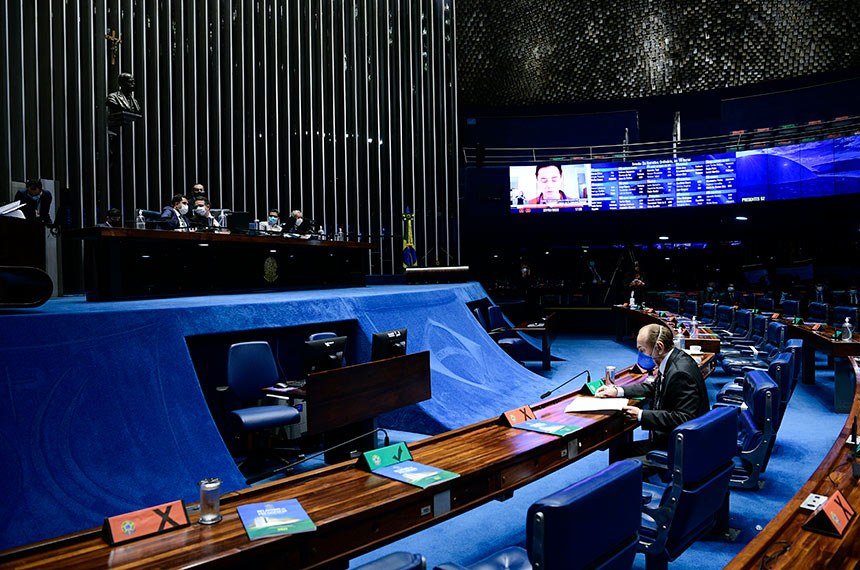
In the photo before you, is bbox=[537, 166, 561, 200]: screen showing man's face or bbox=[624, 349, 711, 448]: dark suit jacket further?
bbox=[537, 166, 561, 200]: screen showing man's face

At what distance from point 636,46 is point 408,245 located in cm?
791

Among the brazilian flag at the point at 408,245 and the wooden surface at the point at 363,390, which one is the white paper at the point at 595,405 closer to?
the wooden surface at the point at 363,390

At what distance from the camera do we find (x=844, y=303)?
10617 millimetres

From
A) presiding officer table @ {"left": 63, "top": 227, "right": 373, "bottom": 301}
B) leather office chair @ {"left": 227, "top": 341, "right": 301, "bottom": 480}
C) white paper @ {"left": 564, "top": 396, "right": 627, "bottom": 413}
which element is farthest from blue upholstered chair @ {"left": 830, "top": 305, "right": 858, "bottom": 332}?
presiding officer table @ {"left": 63, "top": 227, "right": 373, "bottom": 301}

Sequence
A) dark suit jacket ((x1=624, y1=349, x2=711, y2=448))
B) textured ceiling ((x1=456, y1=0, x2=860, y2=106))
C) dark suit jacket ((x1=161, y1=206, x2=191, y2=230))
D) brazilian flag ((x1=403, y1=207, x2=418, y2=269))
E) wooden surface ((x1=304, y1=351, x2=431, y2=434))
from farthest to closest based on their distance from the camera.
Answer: textured ceiling ((x1=456, y1=0, x2=860, y2=106)) → brazilian flag ((x1=403, y1=207, x2=418, y2=269)) → dark suit jacket ((x1=161, y1=206, x2=191, y2=230)) → wooden surface ((x1=304, y1=351, x2=431, y2=434)) → dark suit jacket ((x1=624, y1=349, x2=711, y2=448))

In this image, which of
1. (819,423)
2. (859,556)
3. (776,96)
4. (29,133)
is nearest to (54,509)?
(859,556)

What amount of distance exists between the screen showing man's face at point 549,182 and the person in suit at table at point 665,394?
1089 centimetres

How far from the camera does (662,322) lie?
7781 millimetres

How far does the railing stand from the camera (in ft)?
39.2

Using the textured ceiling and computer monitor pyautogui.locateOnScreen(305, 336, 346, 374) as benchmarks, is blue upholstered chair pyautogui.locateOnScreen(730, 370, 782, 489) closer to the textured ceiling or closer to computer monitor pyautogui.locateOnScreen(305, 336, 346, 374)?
computer monitor pyautogui.locateOnScreen(305, 336, 346, 374)

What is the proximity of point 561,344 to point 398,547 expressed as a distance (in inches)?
356

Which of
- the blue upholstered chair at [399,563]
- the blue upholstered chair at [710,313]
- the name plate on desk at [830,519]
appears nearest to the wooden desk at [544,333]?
the blue upholstered chair at [710,313]

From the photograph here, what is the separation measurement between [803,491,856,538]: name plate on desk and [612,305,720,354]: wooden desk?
14.8 ft

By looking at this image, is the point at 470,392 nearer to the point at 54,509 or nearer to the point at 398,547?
the point at 398,547
